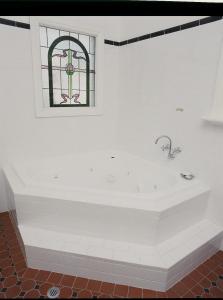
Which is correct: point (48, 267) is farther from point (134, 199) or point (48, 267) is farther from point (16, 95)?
point (16, 95)

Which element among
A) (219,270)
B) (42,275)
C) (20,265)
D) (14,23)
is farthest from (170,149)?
(14,23)

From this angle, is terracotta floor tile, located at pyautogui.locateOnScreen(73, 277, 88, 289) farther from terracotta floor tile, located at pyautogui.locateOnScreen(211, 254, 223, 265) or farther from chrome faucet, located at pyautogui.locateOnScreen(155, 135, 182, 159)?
chrome faucet, located at pyautogui.locateOnScreen(155, 135, 182, 159)

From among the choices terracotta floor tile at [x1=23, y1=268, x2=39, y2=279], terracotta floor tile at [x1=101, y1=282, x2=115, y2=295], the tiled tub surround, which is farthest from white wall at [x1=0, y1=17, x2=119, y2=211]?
terracotta floor tile at [x1=101, y1=282, x2=115, y2=295]

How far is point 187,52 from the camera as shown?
2.05m

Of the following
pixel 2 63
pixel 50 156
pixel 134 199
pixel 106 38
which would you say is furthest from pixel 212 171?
pixel 2 63

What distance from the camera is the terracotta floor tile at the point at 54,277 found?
5.10ft

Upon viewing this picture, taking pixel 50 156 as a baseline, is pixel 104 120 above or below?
above

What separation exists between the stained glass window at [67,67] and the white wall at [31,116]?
179 millimetres

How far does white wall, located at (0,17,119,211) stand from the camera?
2.15m

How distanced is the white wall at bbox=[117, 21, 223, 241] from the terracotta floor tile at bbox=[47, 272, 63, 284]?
1468 mm

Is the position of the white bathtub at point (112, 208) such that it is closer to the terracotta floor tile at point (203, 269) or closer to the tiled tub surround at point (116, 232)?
the tiled tub surround at point (116, 232)

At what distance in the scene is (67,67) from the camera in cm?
258

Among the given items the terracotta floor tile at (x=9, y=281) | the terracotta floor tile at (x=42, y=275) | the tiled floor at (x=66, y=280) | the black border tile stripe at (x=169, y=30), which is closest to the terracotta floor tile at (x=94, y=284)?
the tiled floor at (x=66, y=280)

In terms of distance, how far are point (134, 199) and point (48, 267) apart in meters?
0.87
